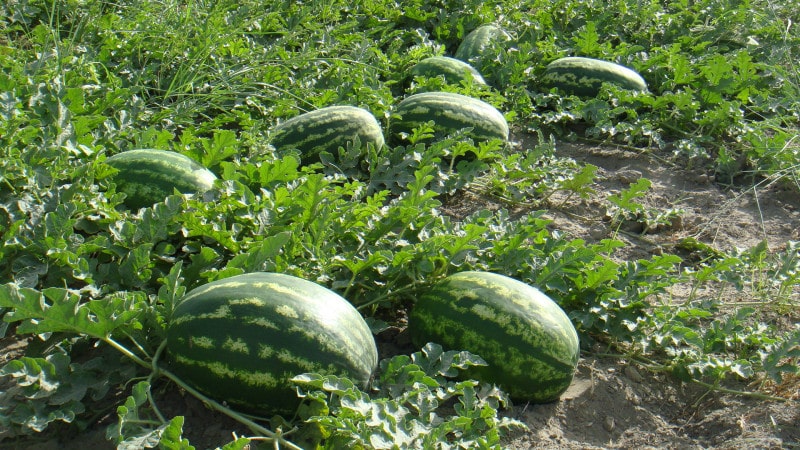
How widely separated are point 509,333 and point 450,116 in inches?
77.8

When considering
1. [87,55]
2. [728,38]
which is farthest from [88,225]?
[728,38]

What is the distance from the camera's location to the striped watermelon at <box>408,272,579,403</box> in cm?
303

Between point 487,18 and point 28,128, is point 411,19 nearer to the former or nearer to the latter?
point 487,18

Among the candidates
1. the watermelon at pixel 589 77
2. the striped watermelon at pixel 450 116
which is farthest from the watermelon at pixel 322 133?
the watermelon at pixel 589 77

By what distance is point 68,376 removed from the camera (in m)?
2.76

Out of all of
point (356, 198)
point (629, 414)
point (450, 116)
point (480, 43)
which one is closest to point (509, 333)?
point (629, 414)

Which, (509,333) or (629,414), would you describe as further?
(629,414)

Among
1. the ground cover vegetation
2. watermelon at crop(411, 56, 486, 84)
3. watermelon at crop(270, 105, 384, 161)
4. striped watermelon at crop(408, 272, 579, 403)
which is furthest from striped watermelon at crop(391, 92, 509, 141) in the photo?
striped watermelon at crop(408, 272, 579, 403)

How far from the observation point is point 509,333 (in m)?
3.03

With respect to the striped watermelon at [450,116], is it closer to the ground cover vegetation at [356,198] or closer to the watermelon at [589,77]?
the ground cover vegetation at [356,198]

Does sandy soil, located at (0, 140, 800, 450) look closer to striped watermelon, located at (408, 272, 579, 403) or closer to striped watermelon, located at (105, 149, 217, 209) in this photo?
striped watermelon, located at (408, 272, 579, 403)

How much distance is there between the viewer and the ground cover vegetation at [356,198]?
2.78 meters

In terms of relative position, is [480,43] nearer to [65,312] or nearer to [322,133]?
[322,133]

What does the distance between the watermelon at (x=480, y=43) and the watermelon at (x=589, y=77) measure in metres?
0.44
